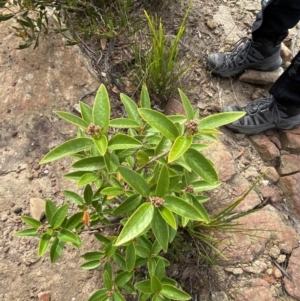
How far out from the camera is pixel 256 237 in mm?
2123

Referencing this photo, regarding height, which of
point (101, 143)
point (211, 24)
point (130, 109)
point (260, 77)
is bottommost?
point (260, 77)

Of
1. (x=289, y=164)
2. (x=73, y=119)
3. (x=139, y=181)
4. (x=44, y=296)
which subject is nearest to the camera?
(x=139, y=181)

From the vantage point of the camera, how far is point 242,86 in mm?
2828

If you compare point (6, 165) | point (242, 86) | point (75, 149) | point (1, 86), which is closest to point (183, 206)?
point (75, 149)

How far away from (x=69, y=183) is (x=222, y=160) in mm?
922

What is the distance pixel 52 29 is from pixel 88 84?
0.48 meters

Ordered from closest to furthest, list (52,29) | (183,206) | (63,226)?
(183,206) < (63,226) < (52,29)

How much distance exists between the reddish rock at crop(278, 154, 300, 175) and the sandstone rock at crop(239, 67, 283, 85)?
0.60 metres

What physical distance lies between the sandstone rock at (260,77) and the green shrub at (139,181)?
137cm

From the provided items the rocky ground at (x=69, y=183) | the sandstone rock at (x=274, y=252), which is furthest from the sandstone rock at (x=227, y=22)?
the sandstone rock at (x=274, y=252)

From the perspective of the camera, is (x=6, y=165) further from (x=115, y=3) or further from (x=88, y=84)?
(x=115, y=3)

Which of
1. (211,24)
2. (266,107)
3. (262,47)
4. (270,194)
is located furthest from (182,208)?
(211,24)

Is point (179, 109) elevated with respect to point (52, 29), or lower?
lower

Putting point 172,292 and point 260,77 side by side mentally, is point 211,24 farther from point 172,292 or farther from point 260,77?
point 172,292
